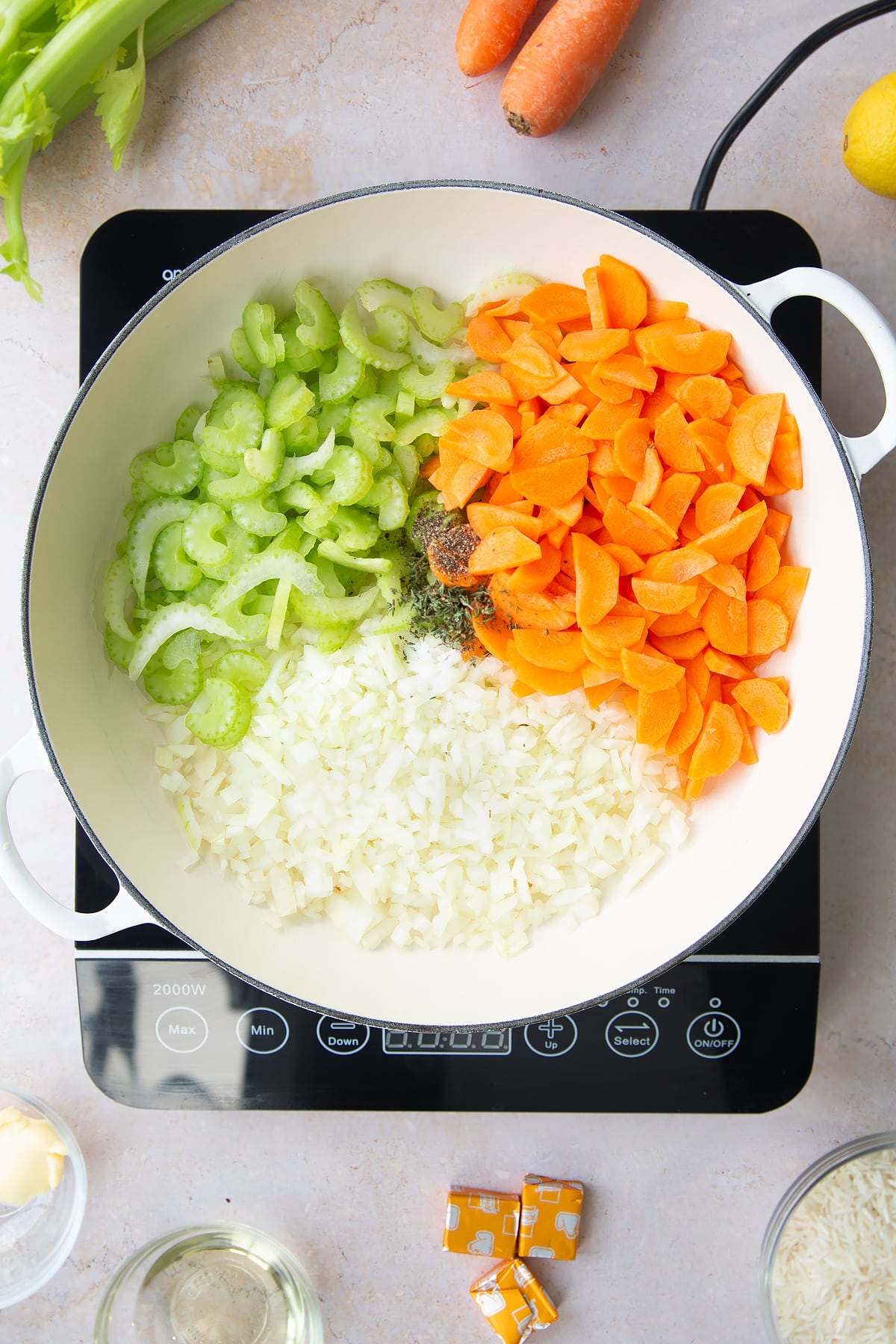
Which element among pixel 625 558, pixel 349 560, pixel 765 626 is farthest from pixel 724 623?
pixel 349 560

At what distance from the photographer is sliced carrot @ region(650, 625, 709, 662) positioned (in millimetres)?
1197

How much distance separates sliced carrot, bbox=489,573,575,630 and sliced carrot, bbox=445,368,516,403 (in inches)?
8.8

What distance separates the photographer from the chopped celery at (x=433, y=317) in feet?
3.91

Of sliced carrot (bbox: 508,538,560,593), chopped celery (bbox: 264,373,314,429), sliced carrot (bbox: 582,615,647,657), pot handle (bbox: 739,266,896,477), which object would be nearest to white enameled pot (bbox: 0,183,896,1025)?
pot handle (bbox: 739,266,896,477)

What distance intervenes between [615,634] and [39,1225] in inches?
46.7

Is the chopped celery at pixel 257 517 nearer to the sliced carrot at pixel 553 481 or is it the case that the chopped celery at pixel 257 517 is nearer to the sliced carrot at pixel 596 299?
the sliced carrot at pixel 553 481

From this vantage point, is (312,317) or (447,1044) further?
(447,1044)

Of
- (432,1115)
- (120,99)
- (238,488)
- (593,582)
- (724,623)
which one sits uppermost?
(120,99)

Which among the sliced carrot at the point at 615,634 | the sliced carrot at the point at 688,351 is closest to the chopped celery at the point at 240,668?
the sliced carrot at the point at 615,634

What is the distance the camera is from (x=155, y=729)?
1.25m

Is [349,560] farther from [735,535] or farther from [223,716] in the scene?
[735,535]

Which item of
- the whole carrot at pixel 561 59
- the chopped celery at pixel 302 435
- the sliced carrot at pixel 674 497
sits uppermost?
the whole carrot at pixel 561 59

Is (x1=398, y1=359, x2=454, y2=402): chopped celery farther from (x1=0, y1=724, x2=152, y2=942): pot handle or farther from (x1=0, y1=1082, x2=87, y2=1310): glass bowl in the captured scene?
A: (x1=0, y1=1082, x2=87, y2=1310): glass bowl

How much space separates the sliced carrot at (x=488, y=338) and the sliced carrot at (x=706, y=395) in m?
0.23
